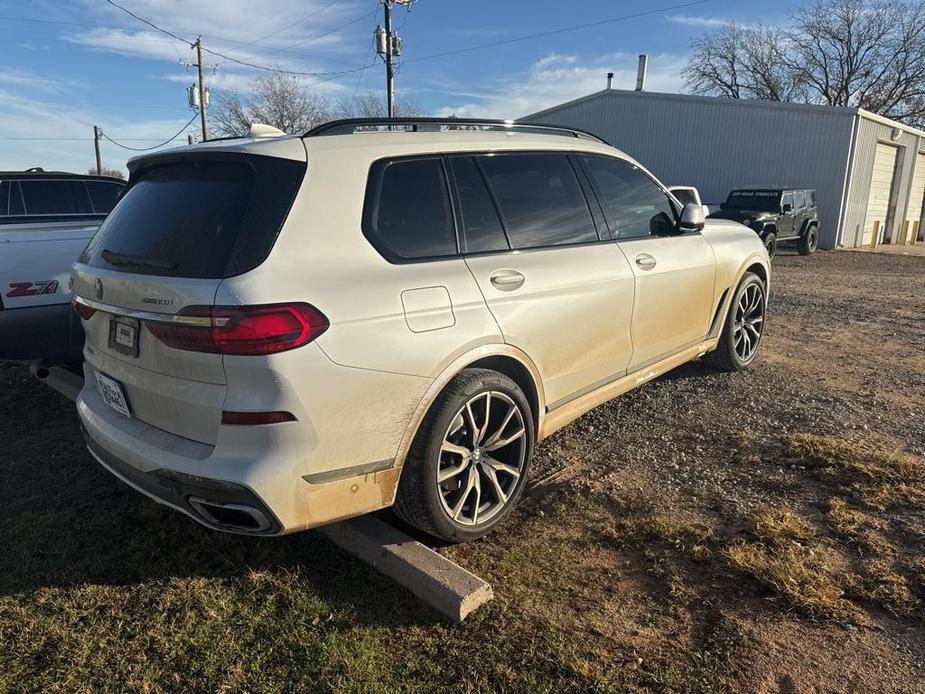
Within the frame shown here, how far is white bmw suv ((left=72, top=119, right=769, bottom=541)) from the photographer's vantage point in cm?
221

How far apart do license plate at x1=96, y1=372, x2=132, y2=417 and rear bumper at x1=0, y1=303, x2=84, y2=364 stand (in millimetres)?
1470

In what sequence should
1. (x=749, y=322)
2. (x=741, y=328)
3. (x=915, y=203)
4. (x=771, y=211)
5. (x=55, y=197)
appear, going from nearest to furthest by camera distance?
(x=741, y=328) < (x=749, y=322) < (x=55, y=197) < (x=771, y=211) < (x=915, y=203)

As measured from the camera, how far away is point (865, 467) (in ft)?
11.3

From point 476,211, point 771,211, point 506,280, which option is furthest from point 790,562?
point 771,211

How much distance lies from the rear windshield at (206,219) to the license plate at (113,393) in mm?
471

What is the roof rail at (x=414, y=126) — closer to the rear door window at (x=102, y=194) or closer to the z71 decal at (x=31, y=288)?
the z71 decal at (x=31, y=288)

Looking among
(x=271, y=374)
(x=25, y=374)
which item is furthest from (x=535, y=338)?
(x=25, y=374)

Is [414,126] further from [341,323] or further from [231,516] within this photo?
[231,516]

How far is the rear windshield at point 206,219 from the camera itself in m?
2.26

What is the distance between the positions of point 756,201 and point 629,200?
1527 cm

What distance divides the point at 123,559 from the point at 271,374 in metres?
1.36

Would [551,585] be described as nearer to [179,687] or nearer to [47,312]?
[179,687]

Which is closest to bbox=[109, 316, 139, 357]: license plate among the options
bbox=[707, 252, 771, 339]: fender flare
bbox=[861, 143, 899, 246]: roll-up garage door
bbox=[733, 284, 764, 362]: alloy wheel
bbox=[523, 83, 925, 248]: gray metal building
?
bbox=[707, 252, 771, 339]: fender flare

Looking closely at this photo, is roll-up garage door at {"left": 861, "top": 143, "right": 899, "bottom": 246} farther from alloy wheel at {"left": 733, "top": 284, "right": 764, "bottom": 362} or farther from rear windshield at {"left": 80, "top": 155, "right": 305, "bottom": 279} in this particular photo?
rear windshield at {"left": 80, "top": 155, "right": 305, "bottom": 279}
